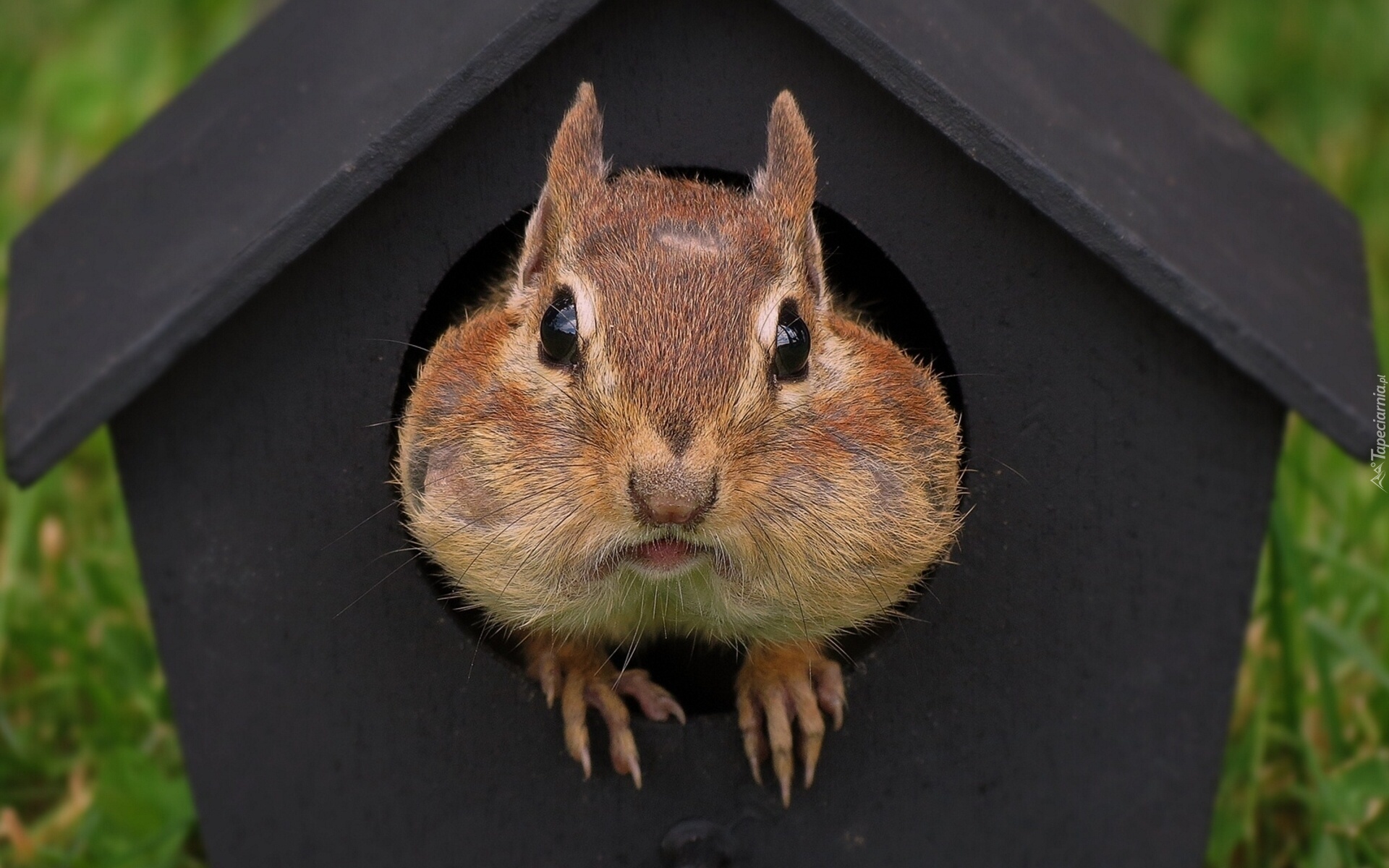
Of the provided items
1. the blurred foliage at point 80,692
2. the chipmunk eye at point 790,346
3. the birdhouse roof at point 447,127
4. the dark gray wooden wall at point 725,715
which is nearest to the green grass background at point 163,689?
the blurred foliage at point 80,692

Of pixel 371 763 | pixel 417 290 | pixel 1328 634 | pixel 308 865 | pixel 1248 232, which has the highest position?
pixel 1248 232

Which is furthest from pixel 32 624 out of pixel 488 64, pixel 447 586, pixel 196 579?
pixel 488 64

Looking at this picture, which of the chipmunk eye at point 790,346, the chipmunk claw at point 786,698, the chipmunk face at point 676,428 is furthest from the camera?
the chipmunk claw at point 786,698

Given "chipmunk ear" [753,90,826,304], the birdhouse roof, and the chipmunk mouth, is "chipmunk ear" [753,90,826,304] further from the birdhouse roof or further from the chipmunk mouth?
the chipmunk mouth

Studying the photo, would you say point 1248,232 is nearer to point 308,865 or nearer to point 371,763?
point 371,763

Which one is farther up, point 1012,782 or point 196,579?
point 1012,782

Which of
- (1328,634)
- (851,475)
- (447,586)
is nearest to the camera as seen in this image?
(851,475)

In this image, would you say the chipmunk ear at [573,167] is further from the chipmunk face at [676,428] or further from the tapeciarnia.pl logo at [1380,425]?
the tapeciarnia.pl logo at [1380,425]
